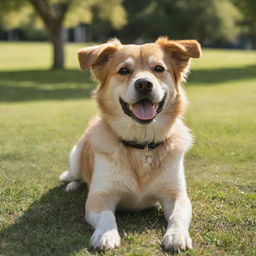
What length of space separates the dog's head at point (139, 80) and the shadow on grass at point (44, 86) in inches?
405

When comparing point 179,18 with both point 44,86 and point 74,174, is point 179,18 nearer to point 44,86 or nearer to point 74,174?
point 44,86

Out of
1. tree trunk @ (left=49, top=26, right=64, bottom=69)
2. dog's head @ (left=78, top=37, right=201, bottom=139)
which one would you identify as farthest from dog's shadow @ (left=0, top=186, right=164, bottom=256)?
tree trunk @ (left=49, top=26, right=64, bottom=69)

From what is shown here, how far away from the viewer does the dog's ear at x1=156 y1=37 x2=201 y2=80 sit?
16.1 ft

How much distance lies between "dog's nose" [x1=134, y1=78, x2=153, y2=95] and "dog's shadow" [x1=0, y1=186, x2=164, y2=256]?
1233mm

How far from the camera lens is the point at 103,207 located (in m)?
4.33

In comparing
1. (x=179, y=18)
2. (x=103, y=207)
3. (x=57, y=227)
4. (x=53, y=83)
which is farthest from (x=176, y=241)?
(x=179, y=18)

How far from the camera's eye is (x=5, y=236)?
13.5 ft

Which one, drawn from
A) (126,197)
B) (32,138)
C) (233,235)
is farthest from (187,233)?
(32,138)

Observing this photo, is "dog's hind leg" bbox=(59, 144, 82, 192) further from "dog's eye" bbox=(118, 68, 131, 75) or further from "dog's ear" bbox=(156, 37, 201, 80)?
"dog's ear" bbox=(156, 37, 201, 80)

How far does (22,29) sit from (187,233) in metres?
83.8

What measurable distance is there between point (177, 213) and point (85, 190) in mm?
1738

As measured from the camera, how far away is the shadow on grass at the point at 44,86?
15.8 metres

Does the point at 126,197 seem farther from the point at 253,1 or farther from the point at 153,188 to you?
the point at 253,1

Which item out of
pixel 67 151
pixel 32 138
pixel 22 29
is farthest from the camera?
pixel 22 29
